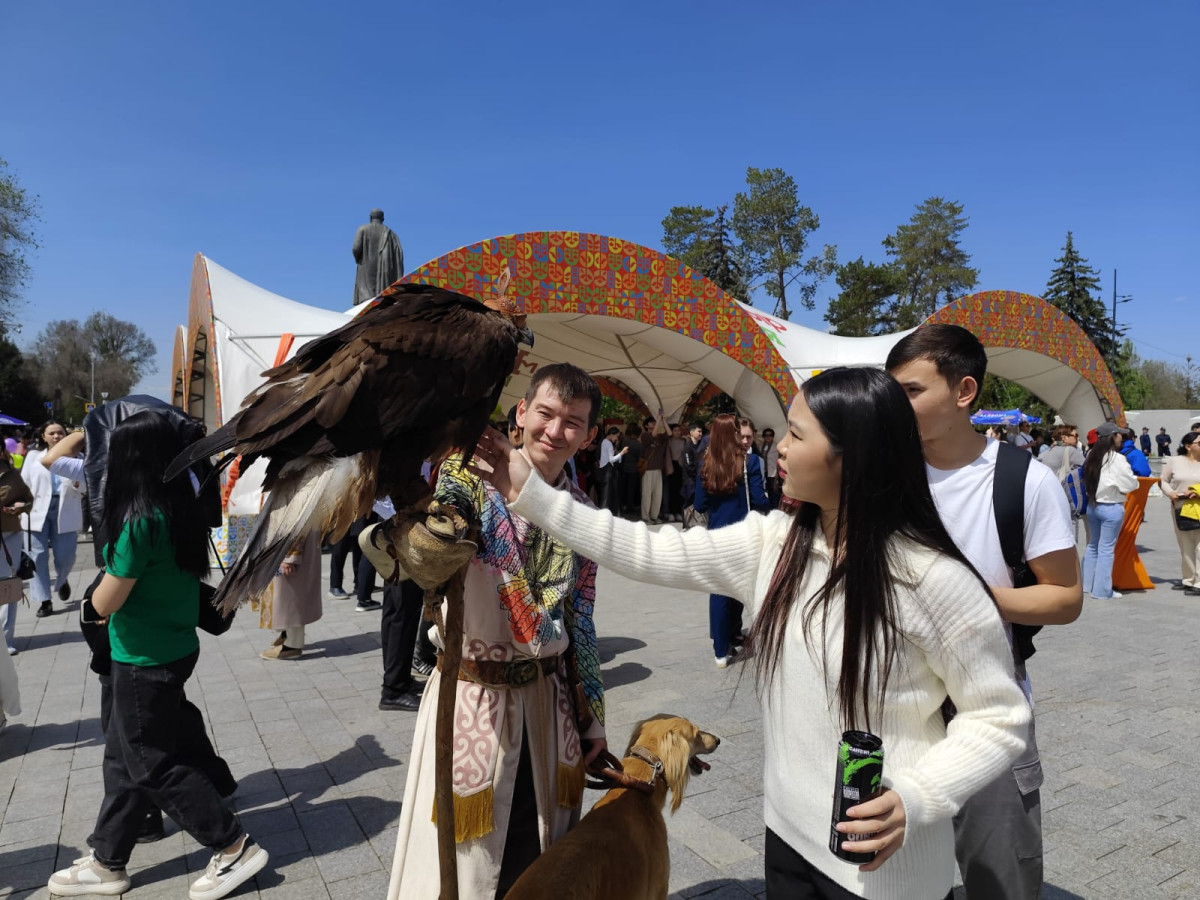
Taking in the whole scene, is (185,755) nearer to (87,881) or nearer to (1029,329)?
(87,881)

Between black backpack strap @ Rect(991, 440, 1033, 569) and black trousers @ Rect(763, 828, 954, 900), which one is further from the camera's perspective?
black backpack strap @ Rect(991, 440, 1033, 569)

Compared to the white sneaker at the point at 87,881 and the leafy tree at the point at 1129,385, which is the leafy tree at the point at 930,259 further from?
the white sneaker at the point at 87,881

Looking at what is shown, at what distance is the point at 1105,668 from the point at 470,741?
5.66 metres

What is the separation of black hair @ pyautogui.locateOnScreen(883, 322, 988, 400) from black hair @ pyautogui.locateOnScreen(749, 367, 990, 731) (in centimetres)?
70

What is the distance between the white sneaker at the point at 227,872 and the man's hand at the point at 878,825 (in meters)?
2.57

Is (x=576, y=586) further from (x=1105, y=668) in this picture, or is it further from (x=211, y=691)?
(x=1105, y=668)

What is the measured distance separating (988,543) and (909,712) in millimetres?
745

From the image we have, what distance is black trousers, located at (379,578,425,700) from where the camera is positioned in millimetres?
4855

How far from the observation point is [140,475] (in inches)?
108

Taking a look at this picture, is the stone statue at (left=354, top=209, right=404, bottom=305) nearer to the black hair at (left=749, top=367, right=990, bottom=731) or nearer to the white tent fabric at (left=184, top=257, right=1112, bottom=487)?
the white tent fabric at (left=184, top=257, right=1112, bottom=487)

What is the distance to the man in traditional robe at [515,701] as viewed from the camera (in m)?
1.84

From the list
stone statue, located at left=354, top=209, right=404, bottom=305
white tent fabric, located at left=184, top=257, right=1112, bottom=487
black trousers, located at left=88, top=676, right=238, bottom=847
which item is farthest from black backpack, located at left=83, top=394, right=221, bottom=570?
stone statue, located at left=354, top=209, right=404, bottom=305

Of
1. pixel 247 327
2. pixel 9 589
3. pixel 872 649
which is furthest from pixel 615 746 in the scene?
pixel 247 327

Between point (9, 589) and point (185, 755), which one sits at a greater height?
point (9, 589)
